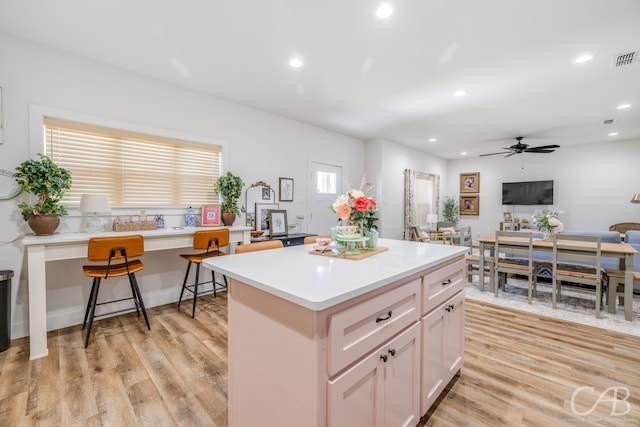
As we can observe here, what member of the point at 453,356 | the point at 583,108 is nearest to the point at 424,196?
the point at 583,108

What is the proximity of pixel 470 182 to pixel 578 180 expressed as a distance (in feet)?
8.06

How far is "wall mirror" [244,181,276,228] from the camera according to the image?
4.15 metres

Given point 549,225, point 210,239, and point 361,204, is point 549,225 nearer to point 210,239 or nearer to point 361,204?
point 361,204

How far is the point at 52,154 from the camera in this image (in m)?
2.75

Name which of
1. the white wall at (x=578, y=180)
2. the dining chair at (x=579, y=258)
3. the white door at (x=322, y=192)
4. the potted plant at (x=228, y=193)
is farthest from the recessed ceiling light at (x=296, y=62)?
the white wall at (x=578, y=180)

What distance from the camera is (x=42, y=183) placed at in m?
2.41

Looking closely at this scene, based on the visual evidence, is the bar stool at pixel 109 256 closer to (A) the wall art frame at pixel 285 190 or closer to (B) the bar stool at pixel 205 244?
(B) the bar stool at pixel 205 244

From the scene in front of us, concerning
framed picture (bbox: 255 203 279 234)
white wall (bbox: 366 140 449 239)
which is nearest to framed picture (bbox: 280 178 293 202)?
framed picture (bbox: 255 203 279 234)

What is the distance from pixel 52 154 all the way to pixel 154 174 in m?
0.90

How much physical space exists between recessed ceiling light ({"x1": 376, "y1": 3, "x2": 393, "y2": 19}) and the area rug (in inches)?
136

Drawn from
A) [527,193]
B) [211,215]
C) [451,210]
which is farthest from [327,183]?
[527,193]

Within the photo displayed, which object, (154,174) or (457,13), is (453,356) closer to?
(457,13)

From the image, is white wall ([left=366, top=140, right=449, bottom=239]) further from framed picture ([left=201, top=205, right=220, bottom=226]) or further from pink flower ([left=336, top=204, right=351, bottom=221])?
pink flower ([left=336, top=204, right=351, bottom=221])

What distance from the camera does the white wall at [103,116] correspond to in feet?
8.22
